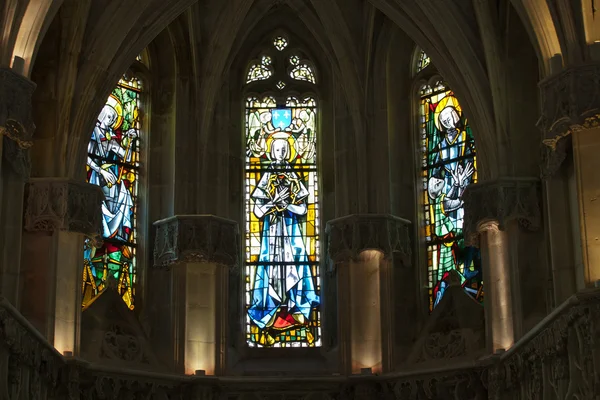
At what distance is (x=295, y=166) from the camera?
1045 inches

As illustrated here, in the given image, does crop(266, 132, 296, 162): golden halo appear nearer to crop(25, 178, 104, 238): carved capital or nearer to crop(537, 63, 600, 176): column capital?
crop(25, 178, 104, 238): carved capital

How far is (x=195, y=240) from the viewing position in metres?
24.8

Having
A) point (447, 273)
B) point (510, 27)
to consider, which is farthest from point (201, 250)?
point (510, 27)

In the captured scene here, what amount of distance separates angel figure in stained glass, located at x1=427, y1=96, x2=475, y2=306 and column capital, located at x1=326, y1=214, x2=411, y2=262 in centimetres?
68

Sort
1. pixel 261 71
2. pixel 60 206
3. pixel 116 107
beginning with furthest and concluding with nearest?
1. pixel 261 71
2. pixel 116 107
3. pixel 60 206

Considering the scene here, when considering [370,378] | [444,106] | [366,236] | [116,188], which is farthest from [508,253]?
[116,188]

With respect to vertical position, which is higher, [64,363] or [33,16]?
[33,16]

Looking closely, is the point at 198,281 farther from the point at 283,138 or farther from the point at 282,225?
the point at 283,138

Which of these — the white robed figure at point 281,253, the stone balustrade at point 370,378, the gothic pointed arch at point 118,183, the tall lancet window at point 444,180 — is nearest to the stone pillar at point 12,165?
the stone balustrade at point 370,378

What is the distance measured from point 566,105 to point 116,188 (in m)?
8.51

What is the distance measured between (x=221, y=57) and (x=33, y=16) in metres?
5.43

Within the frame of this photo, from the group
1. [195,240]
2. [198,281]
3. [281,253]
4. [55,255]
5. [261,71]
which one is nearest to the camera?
[55,255]

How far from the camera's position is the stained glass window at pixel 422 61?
26.2 m

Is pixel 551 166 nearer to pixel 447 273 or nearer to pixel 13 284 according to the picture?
pixel 447 273
